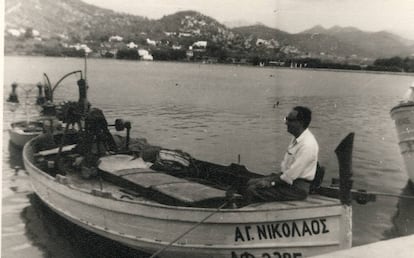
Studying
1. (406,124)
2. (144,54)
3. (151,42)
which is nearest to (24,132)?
(144,54)

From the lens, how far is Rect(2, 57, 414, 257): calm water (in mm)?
8094

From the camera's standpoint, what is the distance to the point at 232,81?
25.4 metres

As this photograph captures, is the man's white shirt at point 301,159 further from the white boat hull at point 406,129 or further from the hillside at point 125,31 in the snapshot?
the white boat hull at point 406,129

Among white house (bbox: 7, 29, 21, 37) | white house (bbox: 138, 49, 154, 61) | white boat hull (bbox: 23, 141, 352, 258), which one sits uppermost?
white house (bbox: 7, 29, 21, 37)

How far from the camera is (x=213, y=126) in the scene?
68.0ft

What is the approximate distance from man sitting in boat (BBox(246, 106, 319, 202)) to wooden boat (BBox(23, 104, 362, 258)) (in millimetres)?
131

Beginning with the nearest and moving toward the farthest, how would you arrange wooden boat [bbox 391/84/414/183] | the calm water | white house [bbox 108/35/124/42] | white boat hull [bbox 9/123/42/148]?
white house [bbox 108/35/124/42] → the calm water → wooden boat [bbox 391/84/414/183] → white boat hull [bbox 9/123/42/148]

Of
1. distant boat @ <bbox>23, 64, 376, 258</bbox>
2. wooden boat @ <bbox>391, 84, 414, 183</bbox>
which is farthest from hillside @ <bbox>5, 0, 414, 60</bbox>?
wooden boat @ <bbox>391, 84, 414, 183</bbox>

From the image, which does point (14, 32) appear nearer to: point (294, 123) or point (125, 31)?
point (125, 31)

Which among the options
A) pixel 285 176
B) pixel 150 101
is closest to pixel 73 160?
pixel 285 176

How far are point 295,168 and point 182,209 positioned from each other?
1317mm

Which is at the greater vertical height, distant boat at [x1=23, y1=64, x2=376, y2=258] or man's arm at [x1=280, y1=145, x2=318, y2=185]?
man's arm at [x1=280, y1=145, x2=318, y2=185]

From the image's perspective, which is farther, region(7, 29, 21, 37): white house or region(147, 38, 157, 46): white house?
region(147, 38, 157, 46): white house

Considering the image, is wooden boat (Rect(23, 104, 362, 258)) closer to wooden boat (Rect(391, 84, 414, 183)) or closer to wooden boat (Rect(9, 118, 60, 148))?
wooden boat (Rect(391, 84, 414, 183))
